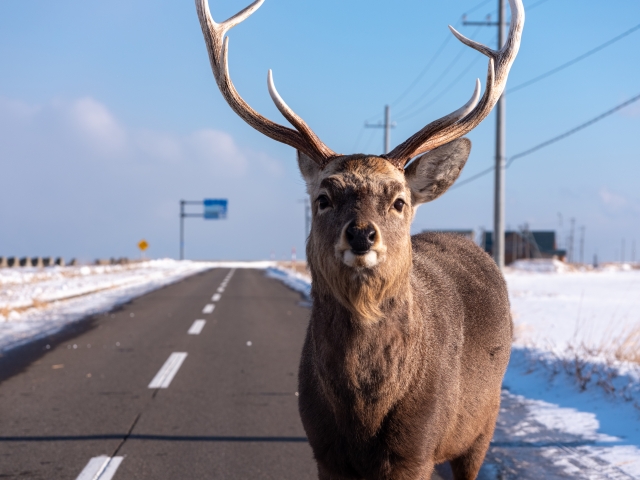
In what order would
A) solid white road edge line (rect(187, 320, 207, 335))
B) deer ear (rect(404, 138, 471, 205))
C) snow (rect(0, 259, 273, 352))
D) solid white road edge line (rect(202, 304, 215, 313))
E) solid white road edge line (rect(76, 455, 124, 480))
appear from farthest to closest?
solid white road edge line (rect(202, 304, 215, 313)) → solid white road edge line (rect(187, 320, 207, 335)) → snow (rect(0, 259, 273, 352)) → solid white road edge line (rect(76, 455, 124, 480)) → deer ear (rect(404, 138, 471, 205))

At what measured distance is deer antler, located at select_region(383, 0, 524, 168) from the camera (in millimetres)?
3885

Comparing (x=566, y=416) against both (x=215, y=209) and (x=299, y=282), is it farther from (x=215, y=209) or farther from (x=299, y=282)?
(x=215, y=209)

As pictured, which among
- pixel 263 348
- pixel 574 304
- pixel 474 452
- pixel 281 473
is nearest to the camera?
pixel 474 452

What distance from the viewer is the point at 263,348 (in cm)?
1066

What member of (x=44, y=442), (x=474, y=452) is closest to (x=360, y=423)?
(x=474, y=452)

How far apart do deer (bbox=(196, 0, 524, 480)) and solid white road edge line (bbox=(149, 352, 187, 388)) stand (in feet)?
15.1

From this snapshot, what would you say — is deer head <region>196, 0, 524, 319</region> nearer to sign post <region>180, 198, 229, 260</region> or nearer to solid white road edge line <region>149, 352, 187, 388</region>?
solid white road edge line <region>149, 352, 187, 388</region>

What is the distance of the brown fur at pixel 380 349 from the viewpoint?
3.19m

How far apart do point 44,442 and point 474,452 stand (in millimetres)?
3719

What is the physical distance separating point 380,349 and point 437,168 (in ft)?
4.16

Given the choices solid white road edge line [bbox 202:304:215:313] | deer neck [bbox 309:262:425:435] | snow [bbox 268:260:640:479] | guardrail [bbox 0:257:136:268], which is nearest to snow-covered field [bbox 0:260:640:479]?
snow [bbox 268:260:640:479]

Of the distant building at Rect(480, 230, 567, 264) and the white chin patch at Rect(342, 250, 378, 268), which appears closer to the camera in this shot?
the white chin patch at Rect(342, 250, 378, 268)

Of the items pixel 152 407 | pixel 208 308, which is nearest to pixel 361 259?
pixel 152 407

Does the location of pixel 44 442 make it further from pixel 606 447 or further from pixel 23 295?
pixel 23 295
